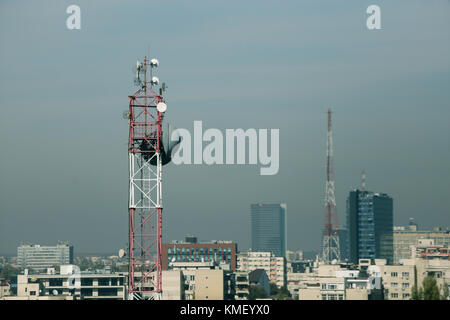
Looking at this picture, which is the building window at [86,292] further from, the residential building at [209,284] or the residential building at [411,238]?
the residential building at [411,238]

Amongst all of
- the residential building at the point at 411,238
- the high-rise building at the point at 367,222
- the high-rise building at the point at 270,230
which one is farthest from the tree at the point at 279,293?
the high-rise building at the point at 367,222

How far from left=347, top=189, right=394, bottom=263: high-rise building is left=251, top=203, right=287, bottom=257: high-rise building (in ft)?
45.0

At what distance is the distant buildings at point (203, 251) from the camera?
6388 centimetres

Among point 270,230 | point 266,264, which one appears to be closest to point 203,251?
point 266,264

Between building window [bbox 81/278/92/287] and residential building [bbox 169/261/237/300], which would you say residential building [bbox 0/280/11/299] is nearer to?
building window [bbox 81/278/92/287]

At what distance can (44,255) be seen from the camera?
71250 mm

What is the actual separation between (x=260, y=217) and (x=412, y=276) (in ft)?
106

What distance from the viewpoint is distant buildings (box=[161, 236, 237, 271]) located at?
6388cm

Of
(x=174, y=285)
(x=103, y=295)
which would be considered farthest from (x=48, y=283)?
(x=174, y=285)

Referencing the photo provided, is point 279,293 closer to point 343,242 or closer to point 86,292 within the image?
point 86,292

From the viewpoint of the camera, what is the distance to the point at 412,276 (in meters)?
42.2

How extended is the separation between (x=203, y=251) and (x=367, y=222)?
1674 inches

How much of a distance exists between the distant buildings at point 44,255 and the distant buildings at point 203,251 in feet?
29.2
